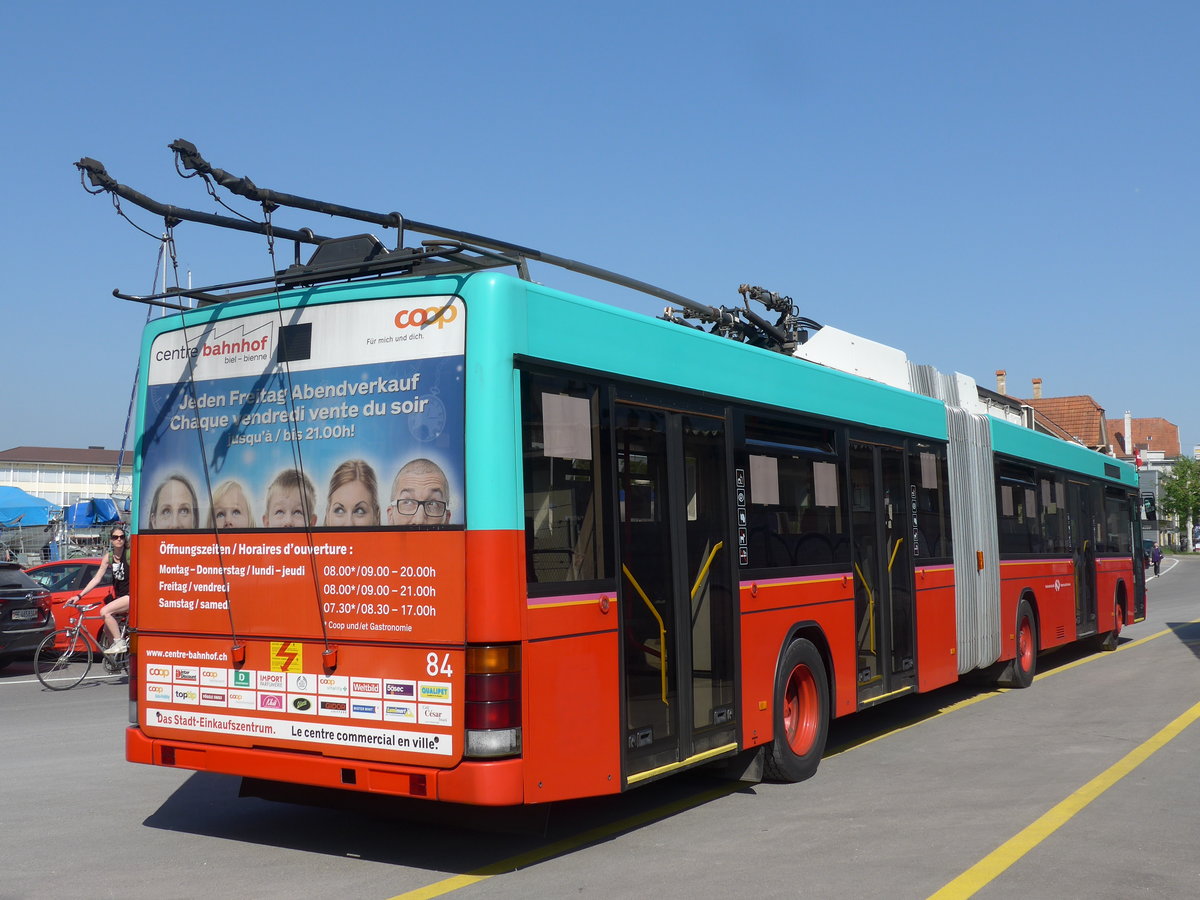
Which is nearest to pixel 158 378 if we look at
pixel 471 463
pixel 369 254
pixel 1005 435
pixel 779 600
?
pixel 369 254

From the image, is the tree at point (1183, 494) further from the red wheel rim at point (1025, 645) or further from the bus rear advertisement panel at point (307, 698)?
the bus rear advertisement panel at point (307, 698)

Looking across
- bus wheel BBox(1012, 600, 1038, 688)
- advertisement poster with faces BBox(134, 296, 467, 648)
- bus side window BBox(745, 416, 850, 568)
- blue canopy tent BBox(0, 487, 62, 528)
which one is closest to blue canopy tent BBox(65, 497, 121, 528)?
blue canopy tent BBox(0, 487, 62, 528)

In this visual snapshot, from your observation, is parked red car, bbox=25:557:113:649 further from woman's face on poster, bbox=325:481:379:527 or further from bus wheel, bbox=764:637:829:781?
woman's face on poster, bbox=325:481:379:527

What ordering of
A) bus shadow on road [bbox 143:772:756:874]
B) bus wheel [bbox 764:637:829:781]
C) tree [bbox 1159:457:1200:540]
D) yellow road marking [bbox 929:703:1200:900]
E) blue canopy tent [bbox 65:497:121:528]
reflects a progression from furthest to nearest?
tree [bbox 1159:457:1200:540] → blue canopy tent [bbox 65:497:121:528] → bus wheel [bbox 764:637:829:781] → bus shadow on road [bbox 143:772:756:874] → yellow road marking [bbox 929:703:1200:900]

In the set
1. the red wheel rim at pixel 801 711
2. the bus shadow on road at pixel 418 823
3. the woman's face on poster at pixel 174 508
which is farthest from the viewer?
the red wheel rim at pixel 801 711

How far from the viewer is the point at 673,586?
272 inches

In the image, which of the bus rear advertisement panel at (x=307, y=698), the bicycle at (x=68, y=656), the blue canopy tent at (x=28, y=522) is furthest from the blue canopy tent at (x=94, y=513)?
the bus rear advertisement panel at (x=307, y=698)

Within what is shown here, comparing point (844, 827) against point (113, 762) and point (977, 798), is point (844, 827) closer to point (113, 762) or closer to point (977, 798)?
point (977, 798)

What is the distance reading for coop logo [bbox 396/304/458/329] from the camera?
587cm

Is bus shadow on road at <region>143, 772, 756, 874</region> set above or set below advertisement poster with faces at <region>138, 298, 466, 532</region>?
below

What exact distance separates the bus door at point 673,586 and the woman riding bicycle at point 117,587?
9161 millimetres

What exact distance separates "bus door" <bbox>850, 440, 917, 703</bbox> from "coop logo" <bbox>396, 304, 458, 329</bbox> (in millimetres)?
4739

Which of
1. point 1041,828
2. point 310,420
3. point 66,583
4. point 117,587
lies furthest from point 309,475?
point 66,583

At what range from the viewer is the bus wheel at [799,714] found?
27.0 feet
